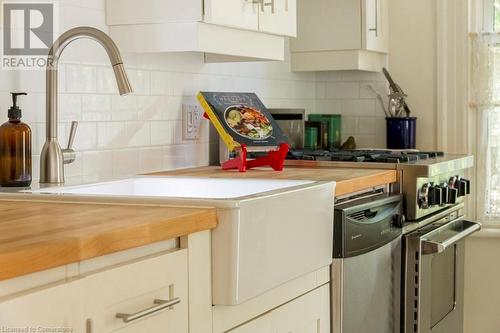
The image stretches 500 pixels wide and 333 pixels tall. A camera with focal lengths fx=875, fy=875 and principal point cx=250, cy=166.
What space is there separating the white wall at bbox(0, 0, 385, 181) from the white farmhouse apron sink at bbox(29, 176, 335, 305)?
186 millimetres

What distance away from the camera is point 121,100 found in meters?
2.78

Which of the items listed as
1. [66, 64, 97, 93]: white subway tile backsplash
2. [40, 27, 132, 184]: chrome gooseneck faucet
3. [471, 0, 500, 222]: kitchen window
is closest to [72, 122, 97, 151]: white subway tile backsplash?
[66, 64, 97, 93]: white subway tile backsplash

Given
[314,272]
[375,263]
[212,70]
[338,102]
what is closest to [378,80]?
[338,102]

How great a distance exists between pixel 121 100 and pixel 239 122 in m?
0.54

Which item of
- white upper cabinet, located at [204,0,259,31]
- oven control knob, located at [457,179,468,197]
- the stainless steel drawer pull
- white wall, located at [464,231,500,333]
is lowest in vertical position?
white wall, located at [464,231,500,333]

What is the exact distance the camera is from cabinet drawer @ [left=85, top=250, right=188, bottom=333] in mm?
1452

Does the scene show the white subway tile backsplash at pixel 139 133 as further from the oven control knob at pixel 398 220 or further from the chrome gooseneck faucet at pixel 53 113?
the oven control knob at pixel 398 220

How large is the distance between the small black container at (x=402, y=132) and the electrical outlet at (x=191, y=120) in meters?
1.18

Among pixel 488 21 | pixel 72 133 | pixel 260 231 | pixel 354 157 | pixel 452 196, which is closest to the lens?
pixel 260 231

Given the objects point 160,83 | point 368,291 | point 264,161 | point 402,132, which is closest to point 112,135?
point 160,83

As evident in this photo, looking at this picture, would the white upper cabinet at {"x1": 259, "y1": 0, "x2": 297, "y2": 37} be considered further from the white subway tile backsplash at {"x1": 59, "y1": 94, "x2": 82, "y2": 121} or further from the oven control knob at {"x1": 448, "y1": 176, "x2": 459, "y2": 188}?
the oven control knob at {"x1": 448, "y1": 176, "x2": 459, "y2": 188}

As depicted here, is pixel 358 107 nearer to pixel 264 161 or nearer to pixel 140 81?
pixel 264 161

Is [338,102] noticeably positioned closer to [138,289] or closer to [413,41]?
[413,41]

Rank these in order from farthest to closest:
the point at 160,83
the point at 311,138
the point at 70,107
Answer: the point at 311,138, the point at 160,83, the point at 70,107
